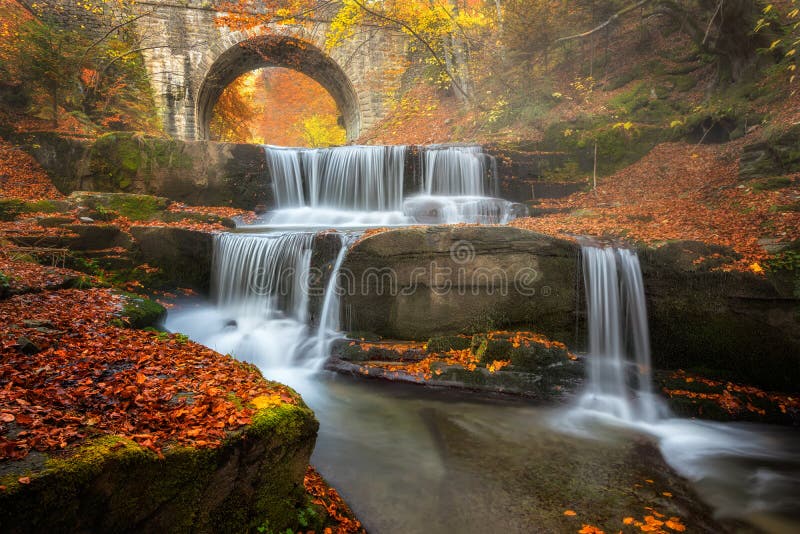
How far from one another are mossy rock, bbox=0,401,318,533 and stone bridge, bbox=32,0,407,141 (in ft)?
56.4

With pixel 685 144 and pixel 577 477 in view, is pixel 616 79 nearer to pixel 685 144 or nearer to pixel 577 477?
pixel 685 144

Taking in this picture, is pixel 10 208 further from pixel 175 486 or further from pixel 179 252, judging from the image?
pixel 175 486

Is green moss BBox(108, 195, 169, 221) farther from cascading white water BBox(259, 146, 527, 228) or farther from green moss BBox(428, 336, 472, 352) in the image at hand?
green moss BBox(428, 336, 472, 352)

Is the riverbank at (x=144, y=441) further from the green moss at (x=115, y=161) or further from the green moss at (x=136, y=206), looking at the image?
the green moss at (x=115, y=161)

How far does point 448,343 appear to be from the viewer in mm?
6598

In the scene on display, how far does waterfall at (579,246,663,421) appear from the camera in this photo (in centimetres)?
627

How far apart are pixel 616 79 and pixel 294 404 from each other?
15205 millimetres

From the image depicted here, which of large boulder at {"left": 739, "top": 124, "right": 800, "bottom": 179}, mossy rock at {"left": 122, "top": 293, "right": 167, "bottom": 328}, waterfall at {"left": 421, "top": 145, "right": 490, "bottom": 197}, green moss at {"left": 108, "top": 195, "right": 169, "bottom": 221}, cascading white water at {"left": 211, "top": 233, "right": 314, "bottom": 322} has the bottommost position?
mossy rock at {"left": 122, "top": 293, "right": 167, "bottom": 328}

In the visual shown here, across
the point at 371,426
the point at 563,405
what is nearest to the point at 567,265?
the point at 563,405

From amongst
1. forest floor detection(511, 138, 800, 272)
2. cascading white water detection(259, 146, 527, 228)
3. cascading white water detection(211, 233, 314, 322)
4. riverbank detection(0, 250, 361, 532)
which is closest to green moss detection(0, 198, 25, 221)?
cascading white water detection(211, 233, 314, 322)

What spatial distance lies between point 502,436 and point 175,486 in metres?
3.62

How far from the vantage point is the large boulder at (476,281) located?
6824mm

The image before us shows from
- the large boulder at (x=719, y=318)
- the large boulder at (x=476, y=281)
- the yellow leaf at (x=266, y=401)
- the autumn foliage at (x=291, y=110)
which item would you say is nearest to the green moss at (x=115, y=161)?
the large boulder at (x=476, y=281)

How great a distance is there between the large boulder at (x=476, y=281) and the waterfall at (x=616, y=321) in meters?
0.35
